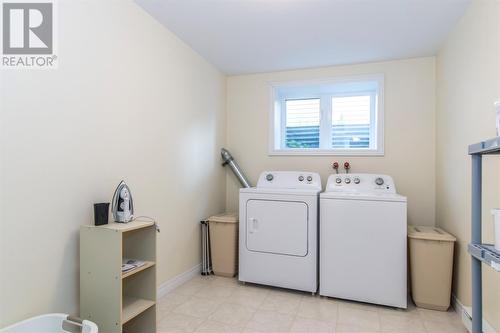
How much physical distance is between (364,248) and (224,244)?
4.57 feet

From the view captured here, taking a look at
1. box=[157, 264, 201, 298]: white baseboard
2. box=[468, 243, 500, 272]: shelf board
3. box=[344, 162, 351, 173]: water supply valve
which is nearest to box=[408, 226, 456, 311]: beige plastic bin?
box=[344, 162, 351, 173]: water supply valve

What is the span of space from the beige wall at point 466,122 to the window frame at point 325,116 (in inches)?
21.5

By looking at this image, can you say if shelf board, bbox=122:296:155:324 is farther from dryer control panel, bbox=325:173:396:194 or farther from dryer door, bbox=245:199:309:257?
dryer control panel, bbox=325:173:396:194

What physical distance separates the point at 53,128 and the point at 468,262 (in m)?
2.92

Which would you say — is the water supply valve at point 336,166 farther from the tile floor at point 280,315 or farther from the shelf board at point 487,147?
the shelf board at point 487,147

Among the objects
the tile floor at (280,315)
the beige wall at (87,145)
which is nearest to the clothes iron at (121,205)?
the beige wall at (87,145)

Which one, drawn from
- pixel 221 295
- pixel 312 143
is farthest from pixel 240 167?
pixel 221 295

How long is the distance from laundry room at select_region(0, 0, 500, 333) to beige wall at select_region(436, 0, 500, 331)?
2 centimetres

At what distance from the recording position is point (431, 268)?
2350mm

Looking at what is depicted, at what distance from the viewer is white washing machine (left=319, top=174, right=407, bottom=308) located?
7.65ft

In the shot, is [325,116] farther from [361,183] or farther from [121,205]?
[121,205]

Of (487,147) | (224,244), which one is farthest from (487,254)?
(224,244)

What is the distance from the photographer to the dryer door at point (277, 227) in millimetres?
2602

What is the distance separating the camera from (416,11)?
2135 mm
